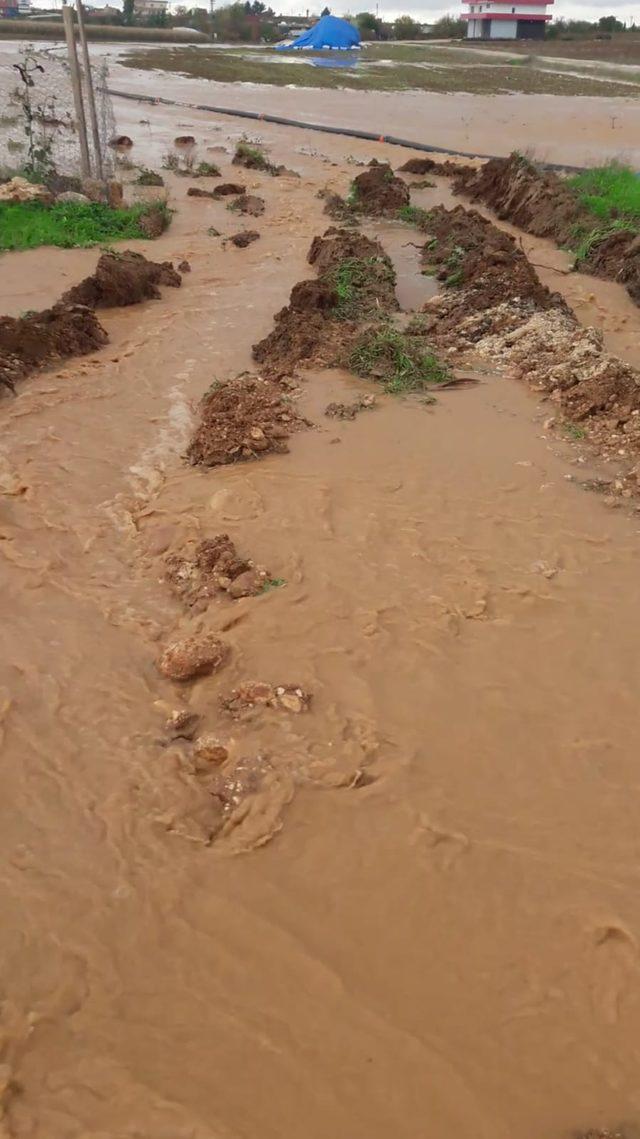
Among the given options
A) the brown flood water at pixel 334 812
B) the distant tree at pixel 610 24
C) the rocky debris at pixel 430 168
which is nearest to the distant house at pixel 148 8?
the distant tree at pixel 610 24

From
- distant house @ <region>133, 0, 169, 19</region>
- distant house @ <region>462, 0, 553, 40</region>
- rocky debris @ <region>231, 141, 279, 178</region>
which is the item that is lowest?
rocky debris @ <region>231, 141, 279, 178</region>

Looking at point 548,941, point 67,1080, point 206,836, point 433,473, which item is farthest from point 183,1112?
point 433,473

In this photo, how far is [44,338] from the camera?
7.54 m

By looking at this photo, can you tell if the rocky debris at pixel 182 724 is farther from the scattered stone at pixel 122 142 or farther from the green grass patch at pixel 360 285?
the scattered stone at pixel 122 142

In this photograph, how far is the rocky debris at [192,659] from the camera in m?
3.89

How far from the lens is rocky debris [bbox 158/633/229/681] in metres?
3.89

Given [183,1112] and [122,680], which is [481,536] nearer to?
[122,680]

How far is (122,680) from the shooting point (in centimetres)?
392

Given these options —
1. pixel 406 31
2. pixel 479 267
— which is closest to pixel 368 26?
pixel 406 31

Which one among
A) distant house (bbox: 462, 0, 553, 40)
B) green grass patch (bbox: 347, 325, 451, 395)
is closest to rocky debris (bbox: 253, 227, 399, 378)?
green grass patch (bbox: 347, 325, 451, 395)

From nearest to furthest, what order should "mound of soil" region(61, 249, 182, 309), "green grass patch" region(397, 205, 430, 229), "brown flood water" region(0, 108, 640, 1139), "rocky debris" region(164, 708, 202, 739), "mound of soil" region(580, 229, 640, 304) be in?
"brown flood water" region(0, 108, 640, 1139)
"rocky debris" region(164, 708, 202, 739)
"mound of soil" region(61, 249, 182, 309)
"mound of soil" region(580, 229, 640, 304)
"green grass patch" region(397, 205, 430, 229)

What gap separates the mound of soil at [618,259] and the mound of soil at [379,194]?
4.40 metres

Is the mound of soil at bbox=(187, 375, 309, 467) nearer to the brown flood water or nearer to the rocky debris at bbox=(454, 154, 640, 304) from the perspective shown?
the brown flood water

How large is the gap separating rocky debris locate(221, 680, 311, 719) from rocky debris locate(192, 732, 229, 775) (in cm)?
23
